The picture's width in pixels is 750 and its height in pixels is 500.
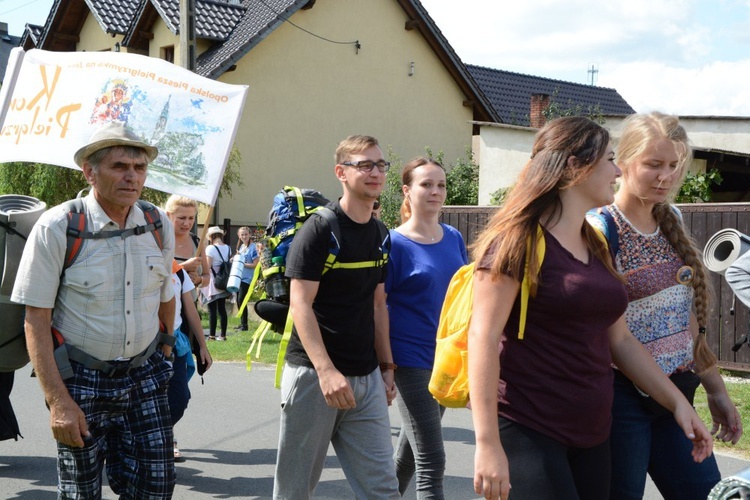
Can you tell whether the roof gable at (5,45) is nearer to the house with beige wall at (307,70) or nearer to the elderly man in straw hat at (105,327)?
the house with beige wall at (307,70)

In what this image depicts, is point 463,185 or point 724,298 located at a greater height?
point 463,185

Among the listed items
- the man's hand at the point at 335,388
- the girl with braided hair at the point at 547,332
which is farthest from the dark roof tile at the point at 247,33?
the girl with braided hair at the point at 547,332

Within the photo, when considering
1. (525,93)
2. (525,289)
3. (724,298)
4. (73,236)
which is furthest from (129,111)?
(525,93)

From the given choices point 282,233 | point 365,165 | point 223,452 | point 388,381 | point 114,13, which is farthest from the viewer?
point 114,13

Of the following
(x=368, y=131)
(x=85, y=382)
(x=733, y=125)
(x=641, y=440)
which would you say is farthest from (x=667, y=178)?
(x=368, y=131)

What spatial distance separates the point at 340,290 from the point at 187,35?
454 inches

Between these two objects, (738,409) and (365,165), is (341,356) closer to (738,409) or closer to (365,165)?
(365,165)

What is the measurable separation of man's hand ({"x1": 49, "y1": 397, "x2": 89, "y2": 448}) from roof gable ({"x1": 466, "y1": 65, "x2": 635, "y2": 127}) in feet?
86.5

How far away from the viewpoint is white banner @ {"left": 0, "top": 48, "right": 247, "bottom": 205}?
6293 mm

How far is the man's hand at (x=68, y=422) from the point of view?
11.8 feet

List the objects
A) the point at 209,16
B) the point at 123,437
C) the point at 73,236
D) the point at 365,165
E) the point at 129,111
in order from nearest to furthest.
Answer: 1. the point at 73,236
2. the point at 123,437
3. the point at 365,165
4. the point at 129,111
5. the point at 209,16

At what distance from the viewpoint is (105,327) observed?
382 cm

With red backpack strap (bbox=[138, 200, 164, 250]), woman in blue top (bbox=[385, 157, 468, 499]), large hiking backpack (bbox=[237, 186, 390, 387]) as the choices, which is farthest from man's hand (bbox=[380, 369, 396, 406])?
red backpack strap (bbox=[138, 200, 164, 250])

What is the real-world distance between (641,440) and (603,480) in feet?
1.31
